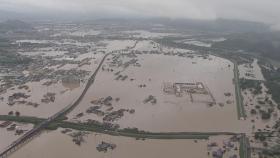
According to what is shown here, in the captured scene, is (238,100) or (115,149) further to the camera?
(238,100)

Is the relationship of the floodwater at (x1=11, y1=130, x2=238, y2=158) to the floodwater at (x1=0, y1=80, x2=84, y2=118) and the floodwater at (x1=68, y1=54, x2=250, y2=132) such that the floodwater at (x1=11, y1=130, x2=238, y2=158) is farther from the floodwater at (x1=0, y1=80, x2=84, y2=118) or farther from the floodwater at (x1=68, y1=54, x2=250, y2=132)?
the floodwater at (x1=0, y1=80, x2=84, y2=118)

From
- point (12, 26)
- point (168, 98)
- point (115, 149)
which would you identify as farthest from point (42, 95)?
point (12, 26)

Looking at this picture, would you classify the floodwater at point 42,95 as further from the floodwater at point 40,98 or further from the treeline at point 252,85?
the treeline at point 252,85

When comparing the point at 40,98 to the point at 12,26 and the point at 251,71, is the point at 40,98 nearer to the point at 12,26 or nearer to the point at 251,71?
the point at 251,71

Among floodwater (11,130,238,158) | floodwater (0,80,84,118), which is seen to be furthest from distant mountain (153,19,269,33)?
floodwater (11,130,238,158)

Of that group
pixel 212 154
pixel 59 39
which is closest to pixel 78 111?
pixel 212 154

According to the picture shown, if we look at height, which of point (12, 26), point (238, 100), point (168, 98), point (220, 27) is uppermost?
point (12, 26)

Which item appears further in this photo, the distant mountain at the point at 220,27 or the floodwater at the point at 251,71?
the distant mountain at the point at 220,27

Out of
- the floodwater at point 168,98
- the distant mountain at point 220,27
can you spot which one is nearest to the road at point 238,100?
the floodwater at point 168,98
